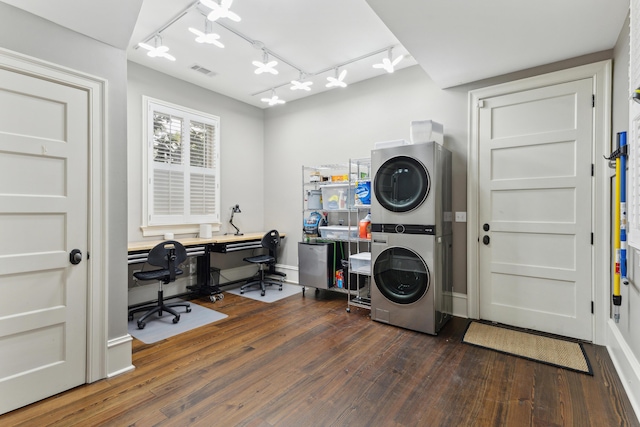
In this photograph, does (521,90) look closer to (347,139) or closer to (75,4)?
(347,139)

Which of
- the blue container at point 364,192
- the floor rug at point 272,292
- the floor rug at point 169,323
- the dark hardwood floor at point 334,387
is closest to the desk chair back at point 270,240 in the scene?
the floor rug at point 272,292

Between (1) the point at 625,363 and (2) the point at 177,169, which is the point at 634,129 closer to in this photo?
(1) the point at 625,363

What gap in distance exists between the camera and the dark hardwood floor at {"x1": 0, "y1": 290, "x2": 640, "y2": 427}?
5.97 ft

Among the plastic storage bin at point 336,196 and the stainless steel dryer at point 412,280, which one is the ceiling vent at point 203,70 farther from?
the stainless steel dryer at point 412,280

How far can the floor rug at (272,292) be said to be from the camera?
426 cm

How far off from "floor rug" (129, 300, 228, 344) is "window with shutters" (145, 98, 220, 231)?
125cm

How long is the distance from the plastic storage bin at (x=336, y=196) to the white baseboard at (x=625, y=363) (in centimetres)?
273

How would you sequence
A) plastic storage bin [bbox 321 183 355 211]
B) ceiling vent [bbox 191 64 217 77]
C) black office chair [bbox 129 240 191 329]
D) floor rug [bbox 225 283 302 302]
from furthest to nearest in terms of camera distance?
floor rug [bbox 225 283 302 302] → plastic storage bin [bbox 321 183 355 211] → ceiling vent [bbox 191 64 217 77] → black office chair [bbox 129 240 191 329]

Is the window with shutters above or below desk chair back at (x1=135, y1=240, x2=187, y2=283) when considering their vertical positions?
above

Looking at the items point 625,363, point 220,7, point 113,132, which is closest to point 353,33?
point 220,7

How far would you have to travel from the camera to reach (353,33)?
126 inches

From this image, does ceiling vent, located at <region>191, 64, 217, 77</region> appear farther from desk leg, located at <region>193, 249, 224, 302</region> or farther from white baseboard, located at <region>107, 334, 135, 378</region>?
white baseboard, located at <region>107, 334, 135, 378</region>

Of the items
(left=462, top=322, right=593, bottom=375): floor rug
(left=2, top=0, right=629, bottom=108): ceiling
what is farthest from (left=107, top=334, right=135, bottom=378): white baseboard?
(left=462, top=322, right=593, bottom=375): floor rug

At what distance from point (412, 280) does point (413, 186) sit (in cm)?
97
